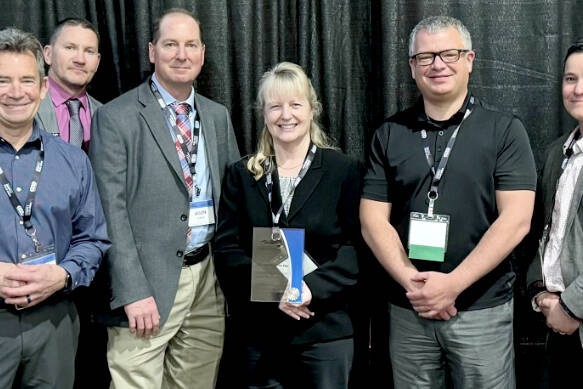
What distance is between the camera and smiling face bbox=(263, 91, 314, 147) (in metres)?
2.44

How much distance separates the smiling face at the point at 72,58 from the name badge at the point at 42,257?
2.97ft

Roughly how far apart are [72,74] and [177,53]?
1.73 feet

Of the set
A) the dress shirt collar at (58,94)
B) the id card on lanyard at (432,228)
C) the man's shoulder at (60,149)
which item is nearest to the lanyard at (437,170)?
the id card on lanyard at (432,228)

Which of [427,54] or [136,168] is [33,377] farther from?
[427,54]

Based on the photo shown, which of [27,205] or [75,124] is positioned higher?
[75,124]

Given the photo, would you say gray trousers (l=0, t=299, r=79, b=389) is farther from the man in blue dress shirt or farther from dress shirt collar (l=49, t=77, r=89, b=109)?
dress shirt collar (l=49, t=77, r=89, b=109)

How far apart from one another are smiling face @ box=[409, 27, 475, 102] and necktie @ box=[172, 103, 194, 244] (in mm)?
986

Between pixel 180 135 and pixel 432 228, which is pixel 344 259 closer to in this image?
pixel 432 228

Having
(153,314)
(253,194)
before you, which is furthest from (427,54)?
(153,314)

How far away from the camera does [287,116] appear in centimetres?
242

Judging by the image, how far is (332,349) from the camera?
238cm

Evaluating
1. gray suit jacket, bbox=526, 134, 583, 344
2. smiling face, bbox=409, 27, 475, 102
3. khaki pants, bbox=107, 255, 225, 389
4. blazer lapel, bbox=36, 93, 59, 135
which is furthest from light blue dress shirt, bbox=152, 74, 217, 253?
gray suit jacket, bbox=526, 134, 583, 344

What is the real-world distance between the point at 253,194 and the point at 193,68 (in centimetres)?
63

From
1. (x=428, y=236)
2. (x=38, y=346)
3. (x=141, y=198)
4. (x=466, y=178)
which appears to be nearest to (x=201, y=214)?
(x=141, y=198)
